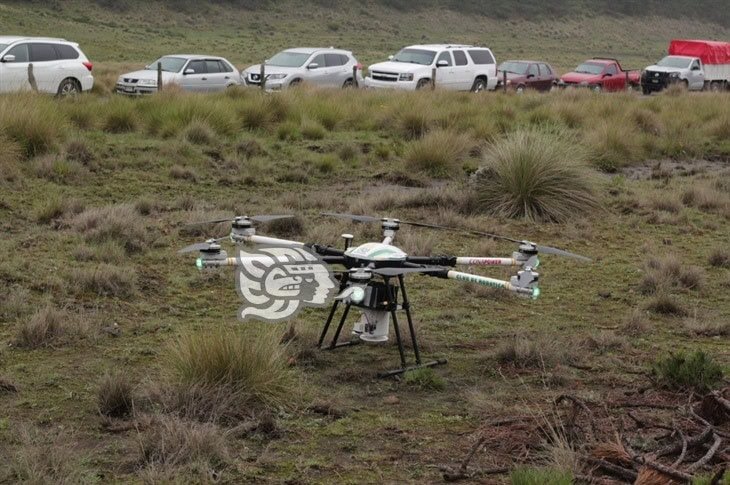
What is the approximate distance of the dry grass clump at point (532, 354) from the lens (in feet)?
27.6

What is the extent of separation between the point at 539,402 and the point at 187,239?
20.1 ft

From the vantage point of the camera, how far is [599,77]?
4009cm

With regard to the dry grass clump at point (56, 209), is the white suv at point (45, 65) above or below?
above

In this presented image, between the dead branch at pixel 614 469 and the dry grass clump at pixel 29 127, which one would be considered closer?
the dead branch at pixel 614 469

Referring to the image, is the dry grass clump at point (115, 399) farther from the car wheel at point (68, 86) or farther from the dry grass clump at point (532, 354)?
the car wheel at point (68, 86)

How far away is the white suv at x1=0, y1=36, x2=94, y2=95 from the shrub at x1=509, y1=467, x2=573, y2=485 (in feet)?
67.5

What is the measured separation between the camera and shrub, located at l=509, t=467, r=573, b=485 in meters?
5.46

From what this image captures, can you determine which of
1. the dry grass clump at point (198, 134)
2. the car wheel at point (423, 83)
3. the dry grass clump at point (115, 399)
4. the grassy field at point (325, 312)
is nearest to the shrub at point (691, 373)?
the grassy field at point (325, 312)

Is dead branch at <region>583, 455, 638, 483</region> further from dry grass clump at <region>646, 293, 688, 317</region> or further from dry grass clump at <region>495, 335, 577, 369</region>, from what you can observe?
dry grass clump at <region>646, 293, 688, 317</region>

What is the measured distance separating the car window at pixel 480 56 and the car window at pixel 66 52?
13.4 metres

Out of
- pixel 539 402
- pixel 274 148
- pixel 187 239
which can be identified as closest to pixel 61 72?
pixel 274 148

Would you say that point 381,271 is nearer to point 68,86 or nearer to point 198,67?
point 68,86

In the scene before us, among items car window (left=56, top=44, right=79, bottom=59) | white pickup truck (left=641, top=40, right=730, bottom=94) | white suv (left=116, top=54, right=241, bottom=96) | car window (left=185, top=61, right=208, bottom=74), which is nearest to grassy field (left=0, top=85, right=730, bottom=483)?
car window (left=56, top=44, right=79, bottom=59)

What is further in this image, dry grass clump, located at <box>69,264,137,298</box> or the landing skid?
dry grass clump, located at <box>69,264,137,298</box>
